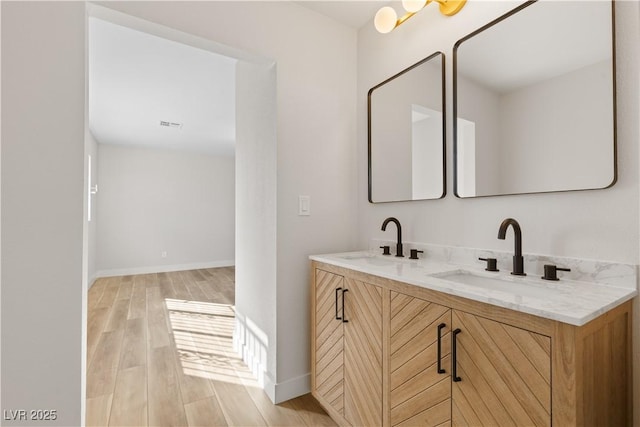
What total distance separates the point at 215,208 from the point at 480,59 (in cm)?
622

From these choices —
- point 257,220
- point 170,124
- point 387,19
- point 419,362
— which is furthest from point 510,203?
point 170,124

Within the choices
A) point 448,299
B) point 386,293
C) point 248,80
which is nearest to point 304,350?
point 386,293

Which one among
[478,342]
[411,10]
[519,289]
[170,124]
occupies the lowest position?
[478,342]

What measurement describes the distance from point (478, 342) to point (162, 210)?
6.46 metres

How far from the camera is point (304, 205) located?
197 cm

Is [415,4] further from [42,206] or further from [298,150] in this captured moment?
[42,206]

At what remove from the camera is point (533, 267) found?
128cm

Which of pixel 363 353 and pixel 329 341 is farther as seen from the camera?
pixel 329 341

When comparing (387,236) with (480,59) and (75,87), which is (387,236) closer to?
(480,59)

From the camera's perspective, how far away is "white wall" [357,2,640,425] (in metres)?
1.05

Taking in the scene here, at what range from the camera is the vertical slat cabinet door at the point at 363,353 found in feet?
4.53

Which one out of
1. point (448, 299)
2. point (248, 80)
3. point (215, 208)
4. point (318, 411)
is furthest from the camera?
point (215, 208)

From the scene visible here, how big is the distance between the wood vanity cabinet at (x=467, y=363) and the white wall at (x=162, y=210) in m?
5.65

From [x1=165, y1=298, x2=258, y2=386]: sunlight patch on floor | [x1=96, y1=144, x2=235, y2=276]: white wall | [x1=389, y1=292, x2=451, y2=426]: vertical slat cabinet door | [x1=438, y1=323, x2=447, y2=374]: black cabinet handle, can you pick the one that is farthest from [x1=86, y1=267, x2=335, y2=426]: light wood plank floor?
[x1=96, y1=144, x2=235, y2=276]: white wall
